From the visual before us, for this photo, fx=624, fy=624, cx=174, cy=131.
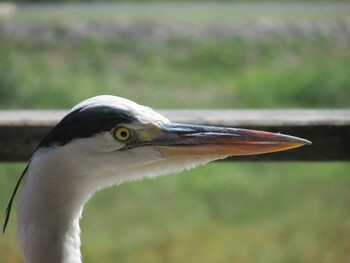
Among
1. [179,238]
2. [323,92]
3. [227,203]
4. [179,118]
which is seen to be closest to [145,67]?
[323,92]

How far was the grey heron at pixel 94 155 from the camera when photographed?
108 centimetres

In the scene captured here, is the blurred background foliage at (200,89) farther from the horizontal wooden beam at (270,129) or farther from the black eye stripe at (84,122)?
the black eye stripe at (84,122)

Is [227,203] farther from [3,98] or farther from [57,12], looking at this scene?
[57,12]

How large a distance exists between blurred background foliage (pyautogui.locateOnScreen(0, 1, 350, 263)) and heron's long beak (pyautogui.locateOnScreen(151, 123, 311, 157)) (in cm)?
144

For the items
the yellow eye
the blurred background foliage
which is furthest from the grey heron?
the blurred background foliage

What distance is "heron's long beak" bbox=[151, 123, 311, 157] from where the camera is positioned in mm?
1114

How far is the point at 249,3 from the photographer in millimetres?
5398

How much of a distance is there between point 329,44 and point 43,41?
2058 millimetres

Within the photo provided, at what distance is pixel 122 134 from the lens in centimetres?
110

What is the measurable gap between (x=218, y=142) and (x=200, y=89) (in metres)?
2.92

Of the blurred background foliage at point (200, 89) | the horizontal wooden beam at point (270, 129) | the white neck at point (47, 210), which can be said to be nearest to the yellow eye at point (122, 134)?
Result: the white neck at point (47, 210)

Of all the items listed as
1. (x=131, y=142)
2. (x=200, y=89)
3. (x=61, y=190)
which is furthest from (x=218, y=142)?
(x=200, y=89)

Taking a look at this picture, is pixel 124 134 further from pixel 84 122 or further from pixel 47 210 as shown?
pixel 47 210

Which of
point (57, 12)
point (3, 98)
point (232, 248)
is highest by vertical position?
point (57, 12)
